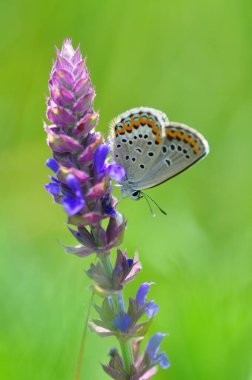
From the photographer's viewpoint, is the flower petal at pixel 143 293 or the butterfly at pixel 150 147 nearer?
the flower petal at pixel 143 293

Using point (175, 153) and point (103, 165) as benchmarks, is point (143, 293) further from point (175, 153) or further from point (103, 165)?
point (175, 153)

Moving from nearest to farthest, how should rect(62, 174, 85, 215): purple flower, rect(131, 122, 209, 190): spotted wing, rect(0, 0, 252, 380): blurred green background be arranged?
1. rect(62, 174, 85, 215): purple flower
2. rect(131, 122, 209, 190): spotted wing
3. rect(0, 0, 252, 380): blurred green background

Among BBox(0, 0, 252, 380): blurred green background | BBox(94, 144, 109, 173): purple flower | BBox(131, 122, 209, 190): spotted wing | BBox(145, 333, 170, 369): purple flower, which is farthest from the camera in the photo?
BBox(0, 0, 252, 380): blurred green background

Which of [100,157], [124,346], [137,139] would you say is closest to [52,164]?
[100,157]

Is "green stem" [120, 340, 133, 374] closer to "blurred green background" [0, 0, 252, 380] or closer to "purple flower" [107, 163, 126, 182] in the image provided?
"blurred green background" [0, 0, 252, 380]

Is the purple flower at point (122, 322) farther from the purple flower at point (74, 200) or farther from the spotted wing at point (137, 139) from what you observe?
the spotted wing at point (137, 139)

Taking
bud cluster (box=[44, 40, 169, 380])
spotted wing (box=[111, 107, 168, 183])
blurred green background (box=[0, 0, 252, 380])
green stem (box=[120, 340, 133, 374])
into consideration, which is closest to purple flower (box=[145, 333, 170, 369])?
bud cluster (box=[44, 40, 169, 380])

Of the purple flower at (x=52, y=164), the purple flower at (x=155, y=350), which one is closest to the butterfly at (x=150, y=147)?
the purple flower at (x=52, y=164)
